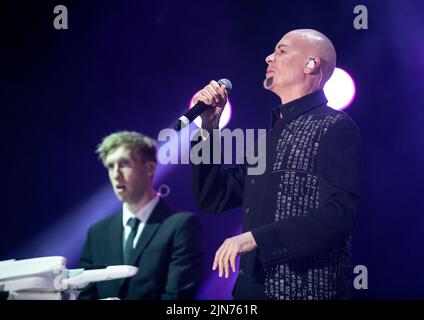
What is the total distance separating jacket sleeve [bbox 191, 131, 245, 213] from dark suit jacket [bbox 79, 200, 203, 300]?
0.30 metres

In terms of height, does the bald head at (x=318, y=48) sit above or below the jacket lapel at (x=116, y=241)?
above

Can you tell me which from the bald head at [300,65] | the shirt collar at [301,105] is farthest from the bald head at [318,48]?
the shirt collar at [301,105]

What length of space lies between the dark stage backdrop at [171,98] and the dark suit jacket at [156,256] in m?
0.06

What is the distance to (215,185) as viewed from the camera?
8.64ft

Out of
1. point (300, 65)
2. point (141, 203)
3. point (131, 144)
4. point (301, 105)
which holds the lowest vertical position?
point (141, 203)

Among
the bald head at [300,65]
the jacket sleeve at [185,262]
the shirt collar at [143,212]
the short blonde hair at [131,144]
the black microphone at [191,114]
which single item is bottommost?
the jacket sleeve at [185,262]

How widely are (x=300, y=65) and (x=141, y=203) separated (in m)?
0.97

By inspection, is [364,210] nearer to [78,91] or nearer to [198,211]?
[198,211]

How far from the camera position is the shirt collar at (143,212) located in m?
2.96

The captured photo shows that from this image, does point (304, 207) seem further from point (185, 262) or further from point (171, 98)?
point (171, 98)

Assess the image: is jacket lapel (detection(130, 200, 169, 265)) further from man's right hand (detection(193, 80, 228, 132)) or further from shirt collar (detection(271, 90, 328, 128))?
shirt collar (detection(271, 90, 328, 128))

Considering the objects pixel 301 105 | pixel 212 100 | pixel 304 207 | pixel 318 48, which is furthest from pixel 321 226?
pixel 318 48

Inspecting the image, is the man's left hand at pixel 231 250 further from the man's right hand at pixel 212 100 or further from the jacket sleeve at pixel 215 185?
the man's right hand at pixel 212 100
